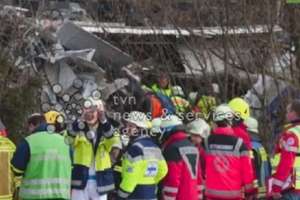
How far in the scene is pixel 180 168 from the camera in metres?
10.3

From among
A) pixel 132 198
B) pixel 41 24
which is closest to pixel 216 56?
pixel 41 24

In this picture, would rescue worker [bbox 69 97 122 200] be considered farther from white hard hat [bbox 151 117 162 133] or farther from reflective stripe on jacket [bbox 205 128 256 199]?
reflective stripe on jacket [bbox 205 128 256 199]

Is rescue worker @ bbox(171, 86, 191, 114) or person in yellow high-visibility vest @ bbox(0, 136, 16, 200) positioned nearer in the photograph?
person in yellow high-visibility vest @ bbox(0, 136, 16, 200)

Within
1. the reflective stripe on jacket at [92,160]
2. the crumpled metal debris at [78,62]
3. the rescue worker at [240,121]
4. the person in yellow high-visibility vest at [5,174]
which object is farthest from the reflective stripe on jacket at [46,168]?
the crumpled metal debris at [78,62]

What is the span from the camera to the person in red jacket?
10.3 meters

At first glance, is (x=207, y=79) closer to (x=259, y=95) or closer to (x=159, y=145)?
(x=259, y=95)

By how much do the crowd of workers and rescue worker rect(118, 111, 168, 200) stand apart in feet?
0.04

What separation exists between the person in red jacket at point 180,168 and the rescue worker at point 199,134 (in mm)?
311

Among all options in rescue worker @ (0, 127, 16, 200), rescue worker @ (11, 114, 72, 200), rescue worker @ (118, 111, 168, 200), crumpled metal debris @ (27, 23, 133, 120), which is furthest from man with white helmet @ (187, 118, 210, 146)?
crumpled metal debris @ (27, 23, 133, 120)

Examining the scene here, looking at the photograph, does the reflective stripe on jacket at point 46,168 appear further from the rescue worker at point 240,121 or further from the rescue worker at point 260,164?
the rescue worker at point 260,164

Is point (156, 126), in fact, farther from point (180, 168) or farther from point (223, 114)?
point (223, 114)

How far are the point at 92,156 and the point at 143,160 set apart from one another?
2.04ft

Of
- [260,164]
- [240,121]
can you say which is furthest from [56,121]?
[260,164]

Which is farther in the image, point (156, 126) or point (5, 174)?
point (156, 126)
